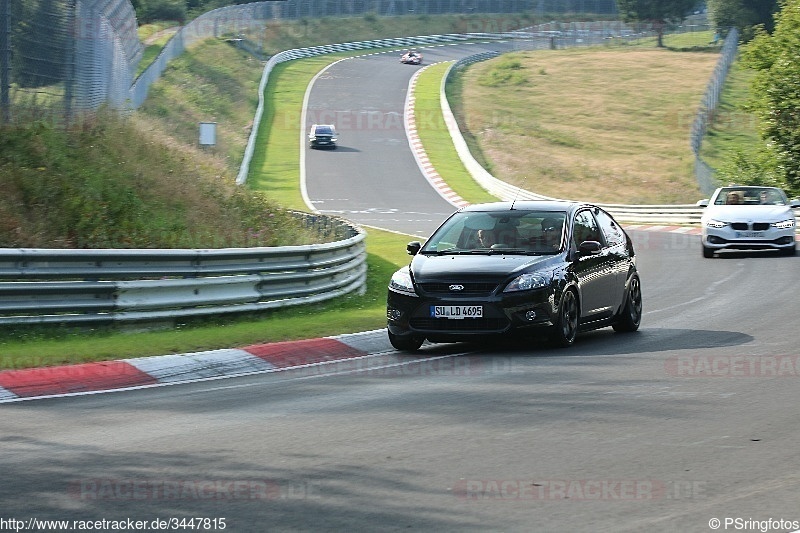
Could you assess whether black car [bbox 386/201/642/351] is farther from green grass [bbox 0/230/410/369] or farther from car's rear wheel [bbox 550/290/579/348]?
green grass [bbox 0/230/410/369]

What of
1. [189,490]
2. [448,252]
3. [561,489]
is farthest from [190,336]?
[561,489]

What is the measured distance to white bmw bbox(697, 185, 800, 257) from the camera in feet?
84.2

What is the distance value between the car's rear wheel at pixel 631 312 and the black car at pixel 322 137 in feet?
150

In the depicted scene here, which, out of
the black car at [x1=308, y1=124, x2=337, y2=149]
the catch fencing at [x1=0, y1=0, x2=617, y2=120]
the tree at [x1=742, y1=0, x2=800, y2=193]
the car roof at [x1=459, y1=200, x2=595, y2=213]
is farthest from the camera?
the black car at [x1=308, y1=124, x2=337, y2=149]

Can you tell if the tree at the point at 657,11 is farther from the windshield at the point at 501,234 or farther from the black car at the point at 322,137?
the windshield at the point at 501,234

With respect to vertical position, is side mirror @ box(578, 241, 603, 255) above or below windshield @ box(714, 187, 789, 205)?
above

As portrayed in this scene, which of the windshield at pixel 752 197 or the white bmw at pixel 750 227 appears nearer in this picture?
the white bmw at pixel 750 227

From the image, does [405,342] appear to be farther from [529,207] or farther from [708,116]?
[708,116]

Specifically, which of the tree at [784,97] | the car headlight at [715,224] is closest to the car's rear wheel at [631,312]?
the car headlight at [715,224]

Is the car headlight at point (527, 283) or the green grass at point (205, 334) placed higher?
the car headlight at point (527, 283)

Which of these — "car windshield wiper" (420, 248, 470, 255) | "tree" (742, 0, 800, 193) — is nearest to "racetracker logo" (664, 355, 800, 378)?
"car windshield wiper" (420, 248, 470, 255)

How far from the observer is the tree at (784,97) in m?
40.8

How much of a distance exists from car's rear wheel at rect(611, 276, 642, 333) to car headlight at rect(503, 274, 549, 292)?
218 cm

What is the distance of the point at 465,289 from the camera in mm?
12641
